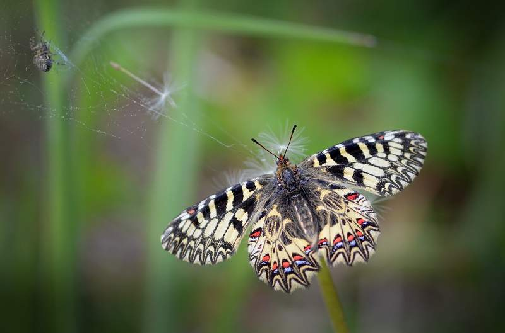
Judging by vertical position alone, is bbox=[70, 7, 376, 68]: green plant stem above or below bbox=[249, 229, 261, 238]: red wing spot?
above

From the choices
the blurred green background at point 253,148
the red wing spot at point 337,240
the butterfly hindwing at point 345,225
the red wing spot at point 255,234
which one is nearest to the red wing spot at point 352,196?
the butterfly hindwing at point 345,225

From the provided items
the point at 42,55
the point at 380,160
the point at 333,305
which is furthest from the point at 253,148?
the point at 333,305

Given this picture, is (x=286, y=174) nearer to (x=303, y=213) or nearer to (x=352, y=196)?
(x=303, y=213)

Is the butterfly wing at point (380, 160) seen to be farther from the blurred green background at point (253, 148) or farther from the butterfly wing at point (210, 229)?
the blurred green background at point (253, 148)

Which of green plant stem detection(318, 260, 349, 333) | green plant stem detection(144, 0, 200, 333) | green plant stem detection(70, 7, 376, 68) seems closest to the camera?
green plant stem detection(318, 260, 349, 333)

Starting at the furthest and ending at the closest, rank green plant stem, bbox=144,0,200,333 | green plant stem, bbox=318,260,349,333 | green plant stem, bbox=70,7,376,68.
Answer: green plant stem, bbox=144,0,200,333 → green plant stem, bbox=70,7,376,68 → green plant stem, bbox=318,260,349,333

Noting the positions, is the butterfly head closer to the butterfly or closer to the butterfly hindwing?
the butterfly

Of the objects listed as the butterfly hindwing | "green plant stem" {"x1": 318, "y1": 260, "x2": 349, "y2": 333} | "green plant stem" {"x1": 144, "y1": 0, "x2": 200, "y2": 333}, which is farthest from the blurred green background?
"green plant stem" {"x1": 318, "y1": 260, "x2": 349, "y2": 333}

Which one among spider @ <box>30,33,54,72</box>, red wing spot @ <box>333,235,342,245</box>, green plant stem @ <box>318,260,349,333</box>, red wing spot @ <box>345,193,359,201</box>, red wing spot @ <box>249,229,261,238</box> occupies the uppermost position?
spider @ <box>30,33,54,72</box>
